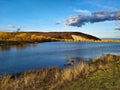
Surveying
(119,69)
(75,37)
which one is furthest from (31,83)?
(75,37)

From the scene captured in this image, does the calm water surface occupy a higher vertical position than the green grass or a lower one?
lower

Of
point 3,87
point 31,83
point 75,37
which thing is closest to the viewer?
point 3,87

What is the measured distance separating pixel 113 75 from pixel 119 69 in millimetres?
1413

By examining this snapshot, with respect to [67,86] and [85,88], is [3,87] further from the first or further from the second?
[85,88]

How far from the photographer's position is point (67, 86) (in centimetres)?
955

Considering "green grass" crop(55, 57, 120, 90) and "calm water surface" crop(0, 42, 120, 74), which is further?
"calm water surface" crop(0, 42, 120, 74)

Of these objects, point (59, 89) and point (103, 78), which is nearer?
point (59, 89)

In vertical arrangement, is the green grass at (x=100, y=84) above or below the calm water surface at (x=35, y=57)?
above

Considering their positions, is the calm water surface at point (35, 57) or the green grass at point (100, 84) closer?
the green grass at point (100, 84)

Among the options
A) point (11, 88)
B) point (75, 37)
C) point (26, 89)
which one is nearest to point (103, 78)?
point (26, 89)

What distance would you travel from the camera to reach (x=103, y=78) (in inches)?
408

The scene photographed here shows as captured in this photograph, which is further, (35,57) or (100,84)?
(35,57)

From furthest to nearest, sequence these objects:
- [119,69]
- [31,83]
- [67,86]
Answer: [119,69]
[31,83]
[67,86]

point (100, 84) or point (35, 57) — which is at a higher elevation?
point (100, 84)
